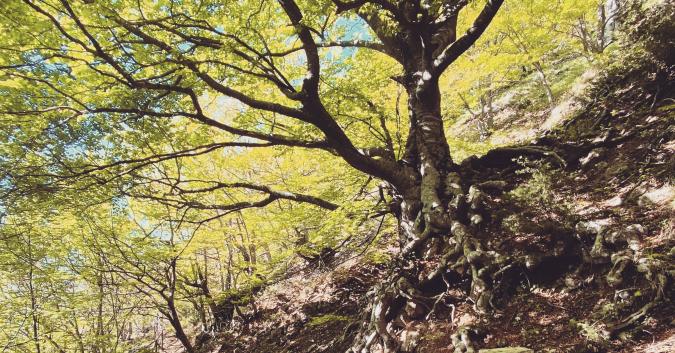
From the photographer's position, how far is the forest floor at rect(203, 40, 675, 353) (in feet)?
9.96

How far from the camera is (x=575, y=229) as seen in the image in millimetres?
4098

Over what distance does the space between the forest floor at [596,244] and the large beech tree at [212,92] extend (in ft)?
1.57

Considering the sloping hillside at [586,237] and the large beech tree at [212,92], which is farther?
the large beech tree at [212,92]

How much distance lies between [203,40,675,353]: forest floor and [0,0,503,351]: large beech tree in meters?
0.48

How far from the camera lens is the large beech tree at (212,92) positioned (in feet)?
16.3

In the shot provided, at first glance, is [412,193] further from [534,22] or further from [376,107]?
[534,22]

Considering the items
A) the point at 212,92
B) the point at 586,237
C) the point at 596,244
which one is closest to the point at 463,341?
the point at 596,244

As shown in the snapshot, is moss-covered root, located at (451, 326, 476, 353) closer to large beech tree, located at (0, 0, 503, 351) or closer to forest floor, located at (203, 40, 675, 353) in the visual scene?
forest floor, located at (203, 40, 675, 353)

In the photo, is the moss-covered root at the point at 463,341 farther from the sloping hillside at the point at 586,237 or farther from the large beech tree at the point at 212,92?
the large beech tree at the point at 212,92

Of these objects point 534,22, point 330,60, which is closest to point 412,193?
point 330,60

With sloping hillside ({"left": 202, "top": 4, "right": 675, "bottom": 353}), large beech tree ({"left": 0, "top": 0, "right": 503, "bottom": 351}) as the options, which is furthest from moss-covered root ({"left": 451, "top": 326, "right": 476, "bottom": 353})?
large beech tree ({"left": 0, "top": 0, "right": 503, "bottom": 351})

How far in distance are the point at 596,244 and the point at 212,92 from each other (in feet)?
19.7

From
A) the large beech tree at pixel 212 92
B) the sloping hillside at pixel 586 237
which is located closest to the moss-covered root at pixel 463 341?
the sloping hillside at pixel 586 237

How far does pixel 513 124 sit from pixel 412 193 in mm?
15479
